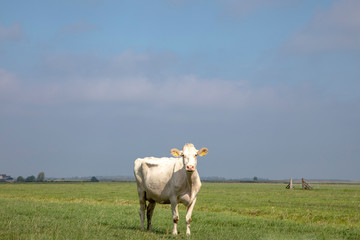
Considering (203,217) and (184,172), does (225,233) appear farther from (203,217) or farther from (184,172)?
(203,217)

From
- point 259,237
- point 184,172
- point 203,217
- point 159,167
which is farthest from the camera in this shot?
point 203,217

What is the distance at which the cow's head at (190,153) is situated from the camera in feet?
42.5

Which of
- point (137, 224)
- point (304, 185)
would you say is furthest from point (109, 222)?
point (304, 185)

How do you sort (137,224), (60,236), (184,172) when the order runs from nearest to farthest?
(60,236), (184,172), (137,224)

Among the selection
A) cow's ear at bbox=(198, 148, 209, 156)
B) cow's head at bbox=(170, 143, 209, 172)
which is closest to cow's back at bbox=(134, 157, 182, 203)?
cow's head at bbox=(170, 143, 209, 172)

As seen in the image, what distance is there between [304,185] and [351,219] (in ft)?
159

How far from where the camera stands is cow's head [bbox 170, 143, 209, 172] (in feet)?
42.5

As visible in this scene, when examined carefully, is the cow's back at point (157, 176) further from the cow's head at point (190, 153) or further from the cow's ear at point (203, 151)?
the cow's ear at point (203, 151)

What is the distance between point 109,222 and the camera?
17.9 metres

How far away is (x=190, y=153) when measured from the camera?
13273mm

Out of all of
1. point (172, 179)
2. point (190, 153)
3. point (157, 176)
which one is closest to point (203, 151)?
point (190, 153)

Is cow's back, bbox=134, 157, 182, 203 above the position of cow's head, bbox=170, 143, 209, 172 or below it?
below

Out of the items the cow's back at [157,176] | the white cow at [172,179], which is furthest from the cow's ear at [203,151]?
the cow's back at [157,176]

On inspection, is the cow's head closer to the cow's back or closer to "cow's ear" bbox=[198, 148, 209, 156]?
"cow's ear" bbox=[198, 148, 209, 156]
